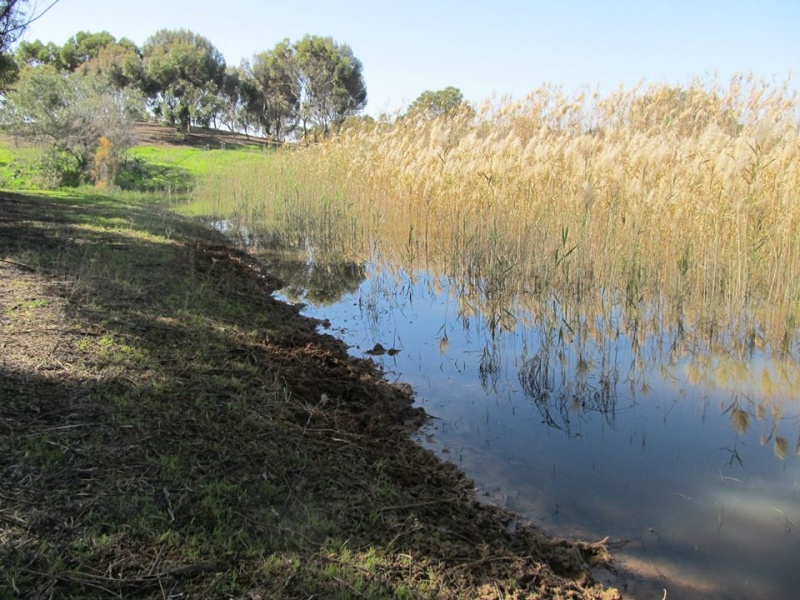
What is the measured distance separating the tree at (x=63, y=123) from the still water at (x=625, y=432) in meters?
15.2

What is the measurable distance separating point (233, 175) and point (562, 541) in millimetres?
13506

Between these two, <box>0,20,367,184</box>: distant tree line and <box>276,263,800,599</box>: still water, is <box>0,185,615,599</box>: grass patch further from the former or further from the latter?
<box>0,20,367,184</box>: distant tree line

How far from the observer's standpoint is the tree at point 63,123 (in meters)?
17.0

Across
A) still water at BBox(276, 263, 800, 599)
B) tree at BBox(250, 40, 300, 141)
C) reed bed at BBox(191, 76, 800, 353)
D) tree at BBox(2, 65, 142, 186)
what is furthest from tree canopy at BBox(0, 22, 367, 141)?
still water at BBox(276, 263, 800, 599)

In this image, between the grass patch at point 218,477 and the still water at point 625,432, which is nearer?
the grass patch at point 218,477

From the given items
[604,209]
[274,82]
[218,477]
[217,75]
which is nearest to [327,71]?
[274,82]

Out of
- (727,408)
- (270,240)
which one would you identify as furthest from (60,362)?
(270,240)

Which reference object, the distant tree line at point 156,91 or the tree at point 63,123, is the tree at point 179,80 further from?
the tree at point 63,123

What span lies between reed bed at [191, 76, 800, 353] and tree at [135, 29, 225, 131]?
95.6 ft

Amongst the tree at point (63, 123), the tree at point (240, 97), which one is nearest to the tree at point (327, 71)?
the tree at point (240, 97)

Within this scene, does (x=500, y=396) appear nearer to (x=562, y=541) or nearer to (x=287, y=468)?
(x=562, y=541)

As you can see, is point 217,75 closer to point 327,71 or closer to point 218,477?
point 327,71

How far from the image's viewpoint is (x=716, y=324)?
5012mm

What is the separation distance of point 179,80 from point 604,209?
37.3 m
